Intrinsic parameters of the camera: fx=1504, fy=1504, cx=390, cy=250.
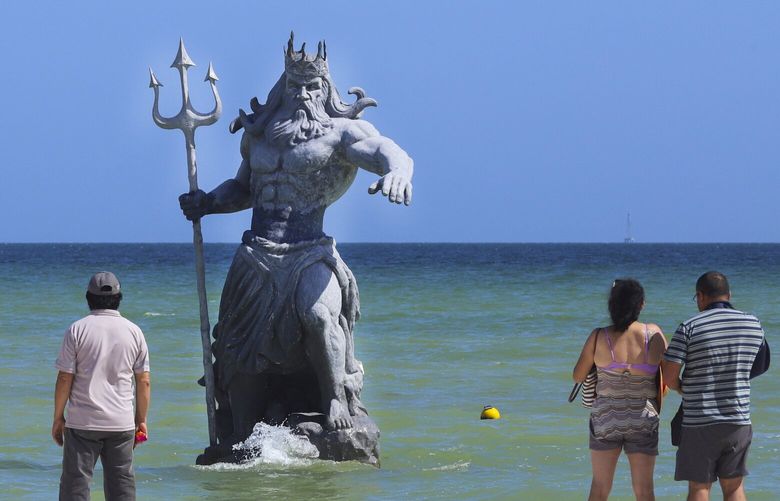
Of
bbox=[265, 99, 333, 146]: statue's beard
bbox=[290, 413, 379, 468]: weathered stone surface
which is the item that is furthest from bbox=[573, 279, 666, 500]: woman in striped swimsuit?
bbox=[265, 99, 333, 146]: statue's beard

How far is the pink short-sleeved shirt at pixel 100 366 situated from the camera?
215 inches

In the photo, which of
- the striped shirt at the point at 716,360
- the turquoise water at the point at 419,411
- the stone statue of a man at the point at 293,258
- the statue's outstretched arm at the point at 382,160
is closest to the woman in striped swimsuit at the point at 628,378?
the striped shirt at the point at 716,360

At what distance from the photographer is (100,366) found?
547 centimetres

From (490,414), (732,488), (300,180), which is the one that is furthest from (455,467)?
(732,488)

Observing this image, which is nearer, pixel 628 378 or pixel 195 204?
pixel 628 378

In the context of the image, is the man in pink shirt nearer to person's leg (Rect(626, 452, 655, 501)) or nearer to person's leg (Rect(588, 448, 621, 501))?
person's leg (Rect(588, 448, 621, 501))

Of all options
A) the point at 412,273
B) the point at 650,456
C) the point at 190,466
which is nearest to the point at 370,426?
the point at 190,466

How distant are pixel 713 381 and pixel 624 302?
0.44 m

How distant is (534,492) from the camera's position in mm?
7668

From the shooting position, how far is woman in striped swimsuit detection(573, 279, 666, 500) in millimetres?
5660

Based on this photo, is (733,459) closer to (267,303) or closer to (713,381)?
(713,381)

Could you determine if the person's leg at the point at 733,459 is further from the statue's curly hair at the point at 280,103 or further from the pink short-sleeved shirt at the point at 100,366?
the statue's curly hair at the point at 280,103

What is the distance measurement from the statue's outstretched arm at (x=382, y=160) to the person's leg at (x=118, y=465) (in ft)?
6.17

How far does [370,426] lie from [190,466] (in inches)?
42.3
